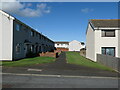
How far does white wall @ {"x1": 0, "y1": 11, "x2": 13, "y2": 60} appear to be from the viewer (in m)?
20.1

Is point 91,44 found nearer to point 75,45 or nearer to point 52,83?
point 52,83

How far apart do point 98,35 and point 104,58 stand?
5209 millimetres

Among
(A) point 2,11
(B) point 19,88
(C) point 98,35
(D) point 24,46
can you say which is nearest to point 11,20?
(A) point 2,11

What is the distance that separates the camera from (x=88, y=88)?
26.6ft

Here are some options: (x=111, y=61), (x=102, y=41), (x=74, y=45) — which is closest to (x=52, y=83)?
(x=111, y=61)

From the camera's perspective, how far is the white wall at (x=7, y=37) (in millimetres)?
20078

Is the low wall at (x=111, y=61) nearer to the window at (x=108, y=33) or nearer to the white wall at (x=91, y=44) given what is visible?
the white wall at (x=91, y=44)

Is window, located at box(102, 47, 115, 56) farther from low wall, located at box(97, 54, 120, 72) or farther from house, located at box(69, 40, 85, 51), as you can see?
house, located at box(69, 40, 85, 51)

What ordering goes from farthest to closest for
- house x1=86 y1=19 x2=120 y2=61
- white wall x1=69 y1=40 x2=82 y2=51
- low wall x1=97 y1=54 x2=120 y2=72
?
white wall x1=69 y1=40 x2=82 y2=51, house x1=86 y1=19 x2=120 y2=61, low wall x1=97 y1=54 x2=120 y2=72

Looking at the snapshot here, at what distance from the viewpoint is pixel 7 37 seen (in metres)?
20.3

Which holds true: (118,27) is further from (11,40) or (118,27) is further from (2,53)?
(2,53)

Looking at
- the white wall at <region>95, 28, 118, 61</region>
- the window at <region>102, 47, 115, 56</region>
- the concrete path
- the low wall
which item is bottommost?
the concrete path

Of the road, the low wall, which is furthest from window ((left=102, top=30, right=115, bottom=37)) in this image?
the road

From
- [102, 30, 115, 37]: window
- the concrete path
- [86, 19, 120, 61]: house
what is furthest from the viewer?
[102, 30, 115, 37]: window
